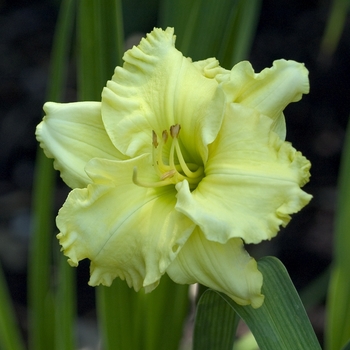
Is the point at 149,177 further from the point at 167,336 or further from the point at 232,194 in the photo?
the point at 167,336

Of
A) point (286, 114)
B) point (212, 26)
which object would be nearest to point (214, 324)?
point (212, 26)

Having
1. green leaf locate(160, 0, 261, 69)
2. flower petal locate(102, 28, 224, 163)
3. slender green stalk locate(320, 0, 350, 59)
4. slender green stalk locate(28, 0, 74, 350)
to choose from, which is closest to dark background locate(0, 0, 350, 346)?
slender green stalk locate(320, 0, 350, 59)

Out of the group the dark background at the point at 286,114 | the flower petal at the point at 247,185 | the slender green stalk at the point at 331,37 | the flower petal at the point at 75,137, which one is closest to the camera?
the flower petal at the point at 247,185

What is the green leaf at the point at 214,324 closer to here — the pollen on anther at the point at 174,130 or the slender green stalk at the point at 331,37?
the pollen on anther at the point at 174,130

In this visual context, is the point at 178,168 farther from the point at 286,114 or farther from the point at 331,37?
the point at 331,37

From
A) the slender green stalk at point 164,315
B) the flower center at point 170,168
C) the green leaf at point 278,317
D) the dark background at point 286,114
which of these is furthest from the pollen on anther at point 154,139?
the dark background at point 286,114

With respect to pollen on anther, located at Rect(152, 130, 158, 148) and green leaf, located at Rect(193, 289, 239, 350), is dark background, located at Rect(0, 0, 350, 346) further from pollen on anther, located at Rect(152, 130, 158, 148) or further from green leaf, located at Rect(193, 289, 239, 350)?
pollen on anther, located at Rect(152, 130, 158, 148)
